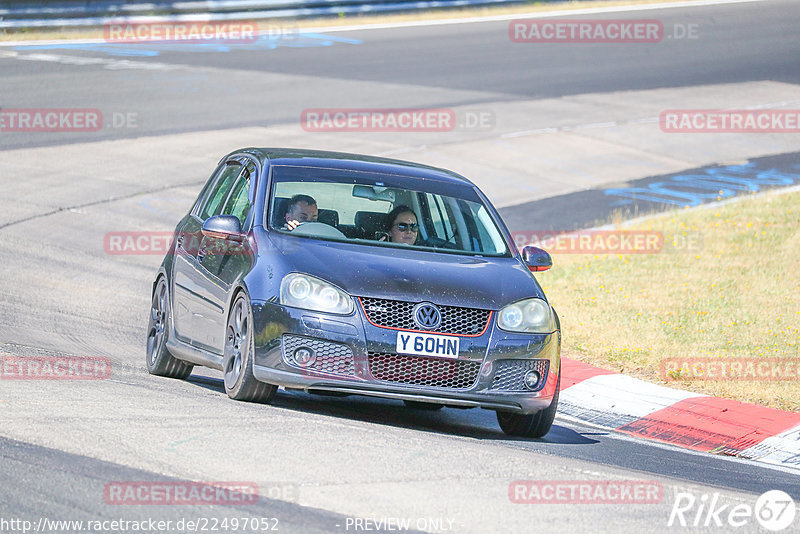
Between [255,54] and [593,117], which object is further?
[255,54]

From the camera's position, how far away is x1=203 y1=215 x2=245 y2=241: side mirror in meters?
8.55

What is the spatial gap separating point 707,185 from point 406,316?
14552 millimetres

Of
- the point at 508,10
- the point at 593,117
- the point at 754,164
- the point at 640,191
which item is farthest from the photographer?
the point at 508,10

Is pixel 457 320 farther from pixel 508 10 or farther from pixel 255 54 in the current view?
pixel 508 10

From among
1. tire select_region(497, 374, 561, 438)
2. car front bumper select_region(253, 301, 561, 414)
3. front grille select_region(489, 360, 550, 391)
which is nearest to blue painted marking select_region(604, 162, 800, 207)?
tire select_region(497, 374, 561, 438)

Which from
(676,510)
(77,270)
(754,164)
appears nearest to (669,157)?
(754,164)

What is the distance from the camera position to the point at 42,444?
649 cm

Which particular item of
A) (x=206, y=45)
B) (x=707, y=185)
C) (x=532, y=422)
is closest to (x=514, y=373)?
(x=532, y=422)

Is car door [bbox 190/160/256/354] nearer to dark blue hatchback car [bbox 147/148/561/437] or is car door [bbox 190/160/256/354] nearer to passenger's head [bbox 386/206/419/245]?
dark blue hatchback car [bbox 147/148/561/437]

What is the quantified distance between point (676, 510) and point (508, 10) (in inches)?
1168

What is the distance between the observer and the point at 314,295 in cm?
784

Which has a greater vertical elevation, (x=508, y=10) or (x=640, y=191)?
(x=508, y=10)

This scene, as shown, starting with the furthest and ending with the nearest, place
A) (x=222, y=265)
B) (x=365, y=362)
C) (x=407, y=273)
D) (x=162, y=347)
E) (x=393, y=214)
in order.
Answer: (x=162, y=347), (x=393, y=214), (x=222, y=265), (x=407, y=273), (x=365, y=362)

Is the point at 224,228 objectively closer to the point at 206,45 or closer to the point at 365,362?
the point at 365,362
